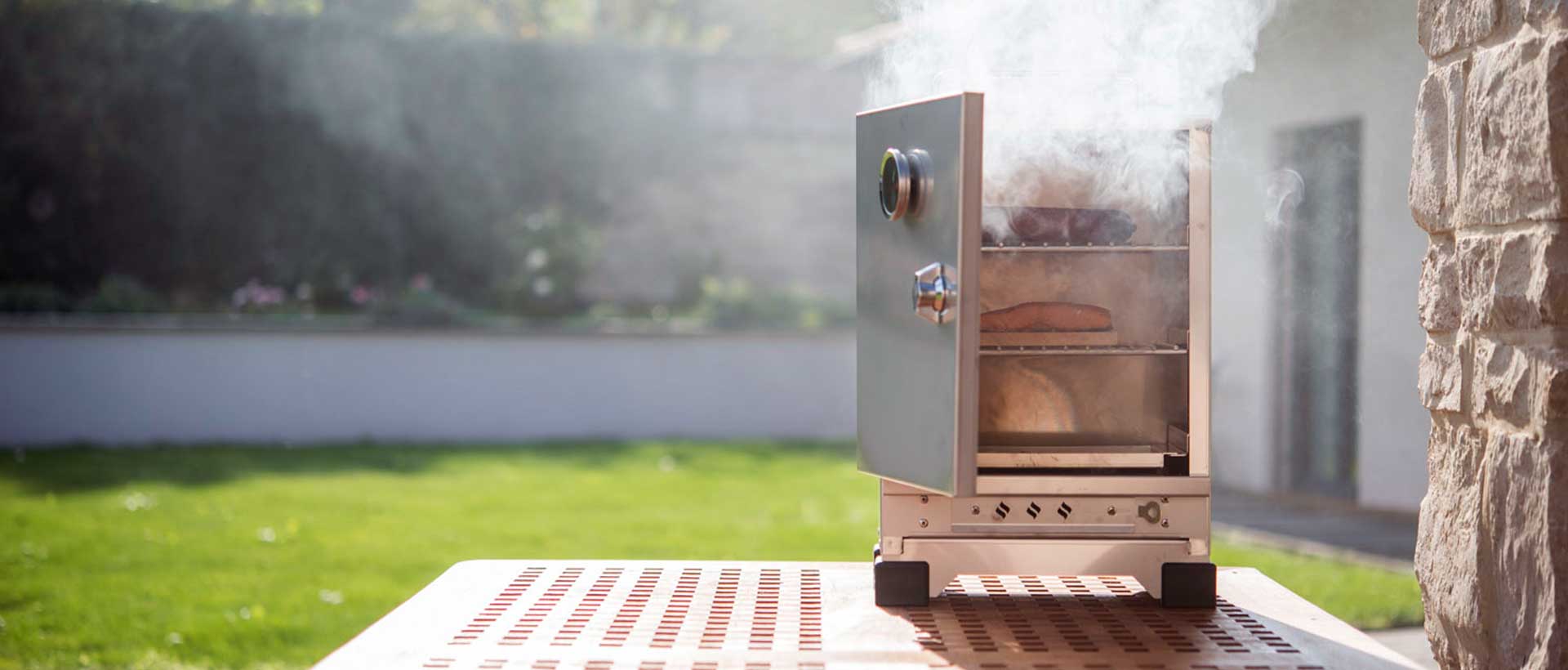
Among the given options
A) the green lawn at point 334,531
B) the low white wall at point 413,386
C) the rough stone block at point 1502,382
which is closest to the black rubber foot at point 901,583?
the rough stone block at point 1502,382

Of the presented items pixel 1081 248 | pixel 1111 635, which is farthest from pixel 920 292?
pixel 1111 635

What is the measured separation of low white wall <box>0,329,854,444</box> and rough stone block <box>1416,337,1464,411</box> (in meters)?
8.88

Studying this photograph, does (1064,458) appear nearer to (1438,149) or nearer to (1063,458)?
(1063,458)

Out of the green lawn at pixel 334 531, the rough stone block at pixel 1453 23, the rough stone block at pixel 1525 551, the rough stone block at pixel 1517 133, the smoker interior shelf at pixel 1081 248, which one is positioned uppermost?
the rough stone block at pixel 1453 23

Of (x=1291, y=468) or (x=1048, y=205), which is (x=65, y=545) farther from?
(x=1291, y=468)

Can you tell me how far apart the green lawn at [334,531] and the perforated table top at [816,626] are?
8.07ft

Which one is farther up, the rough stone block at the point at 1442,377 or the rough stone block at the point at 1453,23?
the rough stone block at the point at 1453,23

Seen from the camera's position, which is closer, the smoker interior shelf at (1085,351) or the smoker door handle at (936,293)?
the smoker door handle at (936,293)

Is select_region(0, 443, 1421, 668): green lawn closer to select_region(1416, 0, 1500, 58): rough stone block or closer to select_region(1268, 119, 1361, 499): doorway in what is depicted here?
select_region(1268, 119, 1361, 499): doorway

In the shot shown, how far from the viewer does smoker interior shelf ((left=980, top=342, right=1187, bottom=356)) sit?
2270 millimetres

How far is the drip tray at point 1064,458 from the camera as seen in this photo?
92.0 inches

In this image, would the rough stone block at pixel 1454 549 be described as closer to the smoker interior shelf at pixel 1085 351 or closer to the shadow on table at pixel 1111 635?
the shadow on table at pixel 1111 635

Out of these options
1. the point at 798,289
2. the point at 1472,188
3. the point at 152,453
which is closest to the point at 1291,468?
the point at 798,289

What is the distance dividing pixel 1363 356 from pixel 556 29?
16.5 meters
